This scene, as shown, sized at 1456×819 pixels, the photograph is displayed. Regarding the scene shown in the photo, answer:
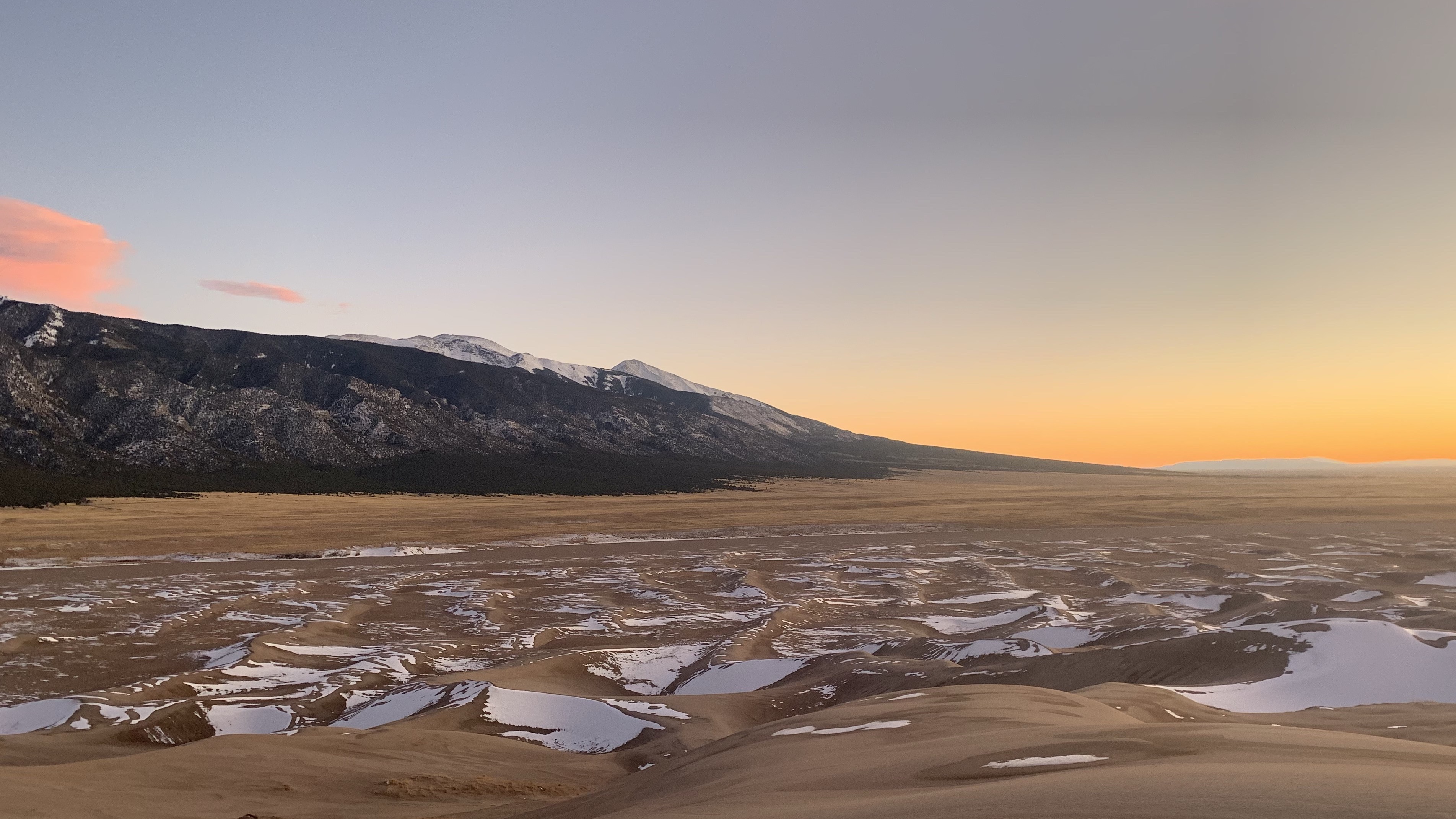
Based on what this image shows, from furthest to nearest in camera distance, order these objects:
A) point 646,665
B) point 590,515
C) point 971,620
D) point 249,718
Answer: point 590,515
point 971,620
point 646,665
point 249,718

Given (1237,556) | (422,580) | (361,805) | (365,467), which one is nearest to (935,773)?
(361,805)

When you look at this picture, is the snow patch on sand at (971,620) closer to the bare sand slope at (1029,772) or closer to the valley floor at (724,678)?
the valley floor at (724,678)

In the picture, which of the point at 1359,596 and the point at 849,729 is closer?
the point at 849,729

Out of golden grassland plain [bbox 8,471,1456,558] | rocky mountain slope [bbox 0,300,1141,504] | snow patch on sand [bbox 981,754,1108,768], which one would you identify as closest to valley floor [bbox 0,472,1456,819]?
snow patch on sand [bbox 981,754,1108,768]

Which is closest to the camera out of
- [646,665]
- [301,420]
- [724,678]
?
[724,678]

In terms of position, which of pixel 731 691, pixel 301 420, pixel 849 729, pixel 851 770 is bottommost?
pixel 731 691

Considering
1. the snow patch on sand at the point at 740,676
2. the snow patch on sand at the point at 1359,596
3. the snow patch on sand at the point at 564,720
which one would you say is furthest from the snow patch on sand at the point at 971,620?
the snow patch on sand at the point at 564,720

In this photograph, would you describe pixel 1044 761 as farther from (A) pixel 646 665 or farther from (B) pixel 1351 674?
(A) pixel 646 665

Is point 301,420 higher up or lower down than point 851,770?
higher up

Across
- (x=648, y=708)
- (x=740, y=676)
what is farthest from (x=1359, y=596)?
(x=648, y=708)
